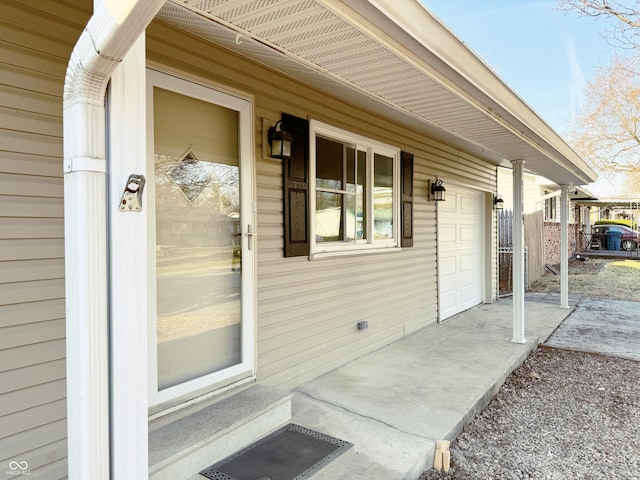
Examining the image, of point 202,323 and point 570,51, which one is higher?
point 570,51

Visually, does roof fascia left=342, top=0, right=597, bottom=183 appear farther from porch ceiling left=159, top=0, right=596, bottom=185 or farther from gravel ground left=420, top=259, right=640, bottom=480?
gravel ground left=420, top=259, right=640, bottom=480

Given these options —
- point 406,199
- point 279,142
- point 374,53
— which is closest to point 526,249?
point 406,199

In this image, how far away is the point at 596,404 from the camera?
3607 mm

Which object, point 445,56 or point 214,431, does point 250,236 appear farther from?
point 445,56

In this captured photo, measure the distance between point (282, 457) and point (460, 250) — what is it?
5.30 metres

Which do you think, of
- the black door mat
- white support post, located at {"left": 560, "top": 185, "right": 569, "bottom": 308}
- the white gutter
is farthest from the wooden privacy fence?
the white gutter

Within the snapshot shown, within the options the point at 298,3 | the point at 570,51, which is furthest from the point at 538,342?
the point at 570,51

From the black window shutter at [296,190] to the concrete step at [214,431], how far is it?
115 centimetres

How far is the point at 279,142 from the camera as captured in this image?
3.23 metres

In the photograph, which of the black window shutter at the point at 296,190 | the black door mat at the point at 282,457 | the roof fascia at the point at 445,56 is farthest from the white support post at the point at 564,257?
the black door mat at the point at 282,457

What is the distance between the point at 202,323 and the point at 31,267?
1.10 m

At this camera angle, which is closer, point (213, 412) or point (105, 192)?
point (105, 192)

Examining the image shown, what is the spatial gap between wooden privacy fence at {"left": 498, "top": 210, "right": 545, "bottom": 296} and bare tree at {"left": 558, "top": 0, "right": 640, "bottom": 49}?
383 cm

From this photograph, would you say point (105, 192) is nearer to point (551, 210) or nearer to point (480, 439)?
point (480, 439)
